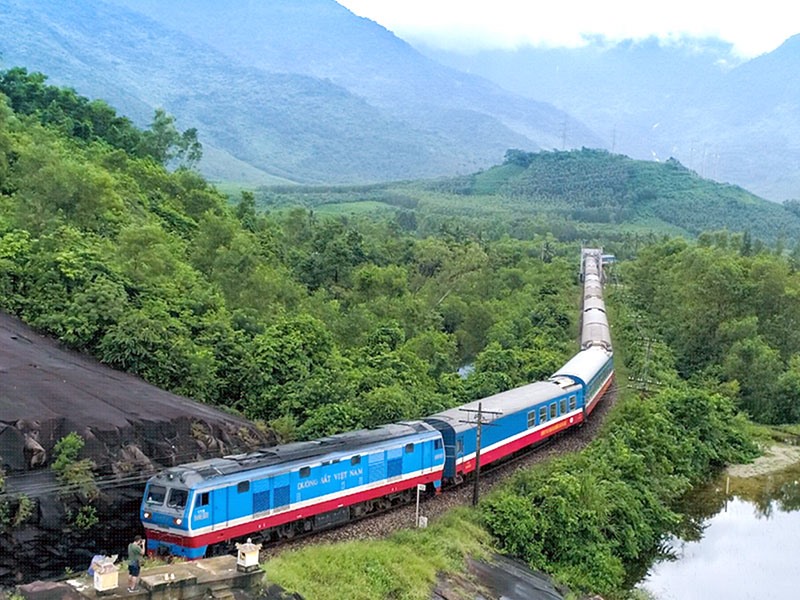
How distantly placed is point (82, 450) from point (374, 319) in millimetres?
28021

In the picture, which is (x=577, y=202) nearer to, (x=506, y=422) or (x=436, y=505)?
(x=506, y=422)

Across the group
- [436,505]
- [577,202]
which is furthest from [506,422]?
[577,202]

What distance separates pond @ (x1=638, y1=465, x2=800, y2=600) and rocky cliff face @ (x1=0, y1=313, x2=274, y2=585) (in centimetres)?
1555

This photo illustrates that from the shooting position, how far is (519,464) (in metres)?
32.1

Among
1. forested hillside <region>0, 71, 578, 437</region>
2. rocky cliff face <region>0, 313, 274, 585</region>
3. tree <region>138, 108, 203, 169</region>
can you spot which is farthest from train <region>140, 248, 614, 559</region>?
tree <region>138, 108, 203, 169</region>

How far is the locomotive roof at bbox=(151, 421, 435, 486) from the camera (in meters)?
20.5

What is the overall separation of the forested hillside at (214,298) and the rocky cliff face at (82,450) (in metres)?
2.84

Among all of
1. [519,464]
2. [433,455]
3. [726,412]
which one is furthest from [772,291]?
[433,455]

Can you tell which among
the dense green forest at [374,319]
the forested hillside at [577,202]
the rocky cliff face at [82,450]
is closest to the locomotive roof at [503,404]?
the dense green forest at [374,319]

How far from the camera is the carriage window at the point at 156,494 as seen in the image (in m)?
20.2

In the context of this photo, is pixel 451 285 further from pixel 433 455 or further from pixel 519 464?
pixel 433 455

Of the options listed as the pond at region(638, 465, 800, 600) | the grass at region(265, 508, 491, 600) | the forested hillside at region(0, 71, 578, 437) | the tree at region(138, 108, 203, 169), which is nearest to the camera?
the grass at region(265, 508, 491, 600)

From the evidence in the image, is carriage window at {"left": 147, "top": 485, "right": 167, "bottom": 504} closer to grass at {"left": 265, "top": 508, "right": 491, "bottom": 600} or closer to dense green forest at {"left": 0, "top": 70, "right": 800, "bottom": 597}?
grass at {"left": 265, "top": 508, "right": 491, "bottom": 600}

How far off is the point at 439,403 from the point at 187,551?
15.4m
